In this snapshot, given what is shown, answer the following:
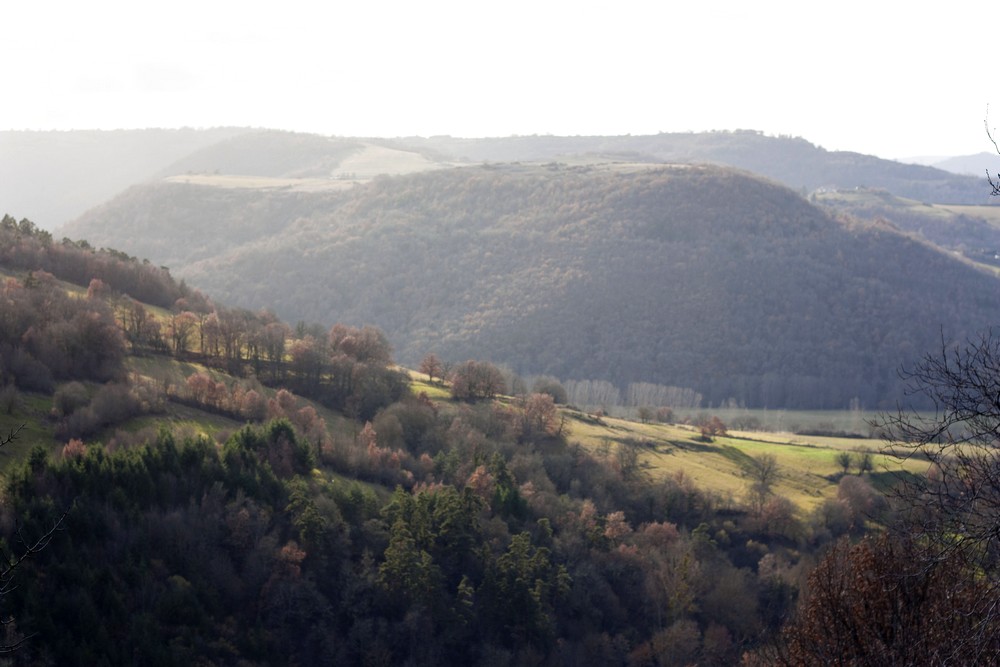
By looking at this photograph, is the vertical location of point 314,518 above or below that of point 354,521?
above

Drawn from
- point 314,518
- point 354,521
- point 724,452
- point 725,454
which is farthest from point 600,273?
point 314,518

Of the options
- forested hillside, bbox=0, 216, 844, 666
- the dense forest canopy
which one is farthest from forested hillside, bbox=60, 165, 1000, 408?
forested hillside, bbox=0, 216, 844, 666

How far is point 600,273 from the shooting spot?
139 m

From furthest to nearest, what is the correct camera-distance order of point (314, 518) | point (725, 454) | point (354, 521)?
point (725, 454), point (354, 521), point (314, 518)

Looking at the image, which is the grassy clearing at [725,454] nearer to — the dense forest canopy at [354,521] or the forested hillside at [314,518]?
the dense forest canopy at [354,521]

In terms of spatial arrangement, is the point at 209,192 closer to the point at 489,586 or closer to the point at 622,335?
the point at 622,335

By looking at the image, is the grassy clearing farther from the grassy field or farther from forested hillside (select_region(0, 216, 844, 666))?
forested hillside (select_region(0, 216, 844, 666))

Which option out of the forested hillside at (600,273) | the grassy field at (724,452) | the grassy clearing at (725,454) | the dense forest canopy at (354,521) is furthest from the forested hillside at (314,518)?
the forested hillside at (600,273)

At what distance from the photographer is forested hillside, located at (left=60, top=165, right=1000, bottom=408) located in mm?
118500

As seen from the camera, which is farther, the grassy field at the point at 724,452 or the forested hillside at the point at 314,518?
the grassy field at the point at 724,452

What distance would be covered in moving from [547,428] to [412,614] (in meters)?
24.8

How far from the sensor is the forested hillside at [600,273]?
118500 mm

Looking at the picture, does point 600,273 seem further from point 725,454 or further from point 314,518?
point 314,518

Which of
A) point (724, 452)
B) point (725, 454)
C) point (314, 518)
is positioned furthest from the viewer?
point (724, 452)
